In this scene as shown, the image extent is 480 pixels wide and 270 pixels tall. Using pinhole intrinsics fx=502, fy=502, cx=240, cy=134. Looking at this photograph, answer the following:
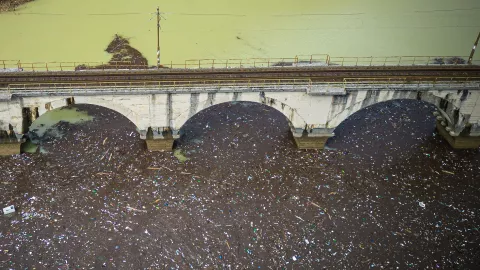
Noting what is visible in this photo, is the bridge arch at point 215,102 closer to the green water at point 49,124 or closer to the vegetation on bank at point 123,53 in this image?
the green water at point 49,124

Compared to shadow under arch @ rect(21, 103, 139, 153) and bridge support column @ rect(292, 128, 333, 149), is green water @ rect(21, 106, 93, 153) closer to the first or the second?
shadow under arch @ rect(21, 103, 139, 153)

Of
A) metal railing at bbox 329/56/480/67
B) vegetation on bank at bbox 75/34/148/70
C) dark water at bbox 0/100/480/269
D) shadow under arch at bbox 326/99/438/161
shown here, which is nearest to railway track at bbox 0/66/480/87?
dark water at bbox 0/100/480/269

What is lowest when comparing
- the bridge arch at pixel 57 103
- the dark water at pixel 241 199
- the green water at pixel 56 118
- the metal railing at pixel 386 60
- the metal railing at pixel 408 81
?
the dark water at pixel 241 199

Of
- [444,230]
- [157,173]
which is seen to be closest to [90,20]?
[157,173]

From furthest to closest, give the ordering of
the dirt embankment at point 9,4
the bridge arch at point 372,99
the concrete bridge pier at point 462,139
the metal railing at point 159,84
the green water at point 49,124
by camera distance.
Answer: the dirt embankment at point 9,4 → the concrete bridge pier at point 462,139 → the green water at point 49,124 → the bridge arch at point 372,99 → the metal railing at point 159,84

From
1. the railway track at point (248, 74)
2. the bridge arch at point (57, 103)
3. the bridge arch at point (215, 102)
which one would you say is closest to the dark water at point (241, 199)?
the bridge arch at point (215, 102)

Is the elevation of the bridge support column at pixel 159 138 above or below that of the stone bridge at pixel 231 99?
below

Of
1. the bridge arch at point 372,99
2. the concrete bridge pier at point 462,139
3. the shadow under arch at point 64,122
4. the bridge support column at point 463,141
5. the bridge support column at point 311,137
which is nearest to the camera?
the bridge arch at point 372,99
